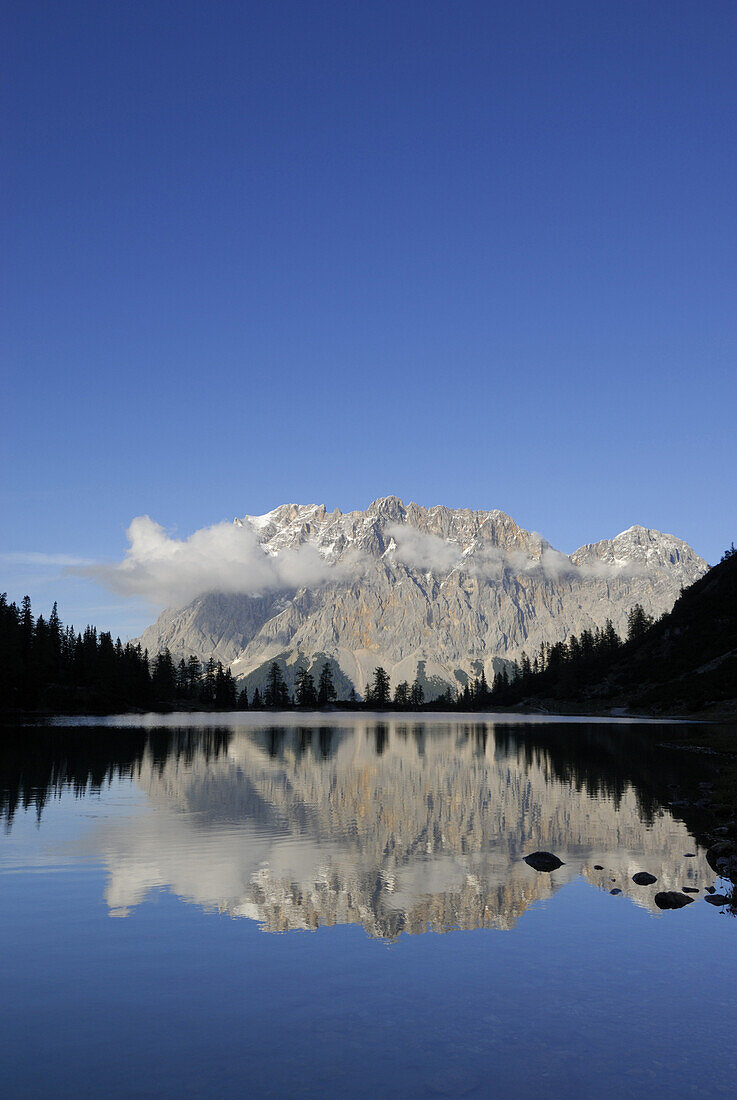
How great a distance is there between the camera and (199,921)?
2517cm

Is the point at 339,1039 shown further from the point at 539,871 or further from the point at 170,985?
the point at 539,871

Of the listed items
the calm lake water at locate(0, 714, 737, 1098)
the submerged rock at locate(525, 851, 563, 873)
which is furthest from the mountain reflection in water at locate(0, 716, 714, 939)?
the submerged rock at locate(525, 851, 563, 873)

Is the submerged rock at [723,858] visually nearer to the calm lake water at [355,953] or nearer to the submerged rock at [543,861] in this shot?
the calm lake water at [355,953]

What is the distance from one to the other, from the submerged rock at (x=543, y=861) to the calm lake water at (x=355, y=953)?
0.67 meters

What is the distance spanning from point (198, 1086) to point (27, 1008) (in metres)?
6.10

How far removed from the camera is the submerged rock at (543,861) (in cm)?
3334

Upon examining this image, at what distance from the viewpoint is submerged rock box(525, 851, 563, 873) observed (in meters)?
33.3

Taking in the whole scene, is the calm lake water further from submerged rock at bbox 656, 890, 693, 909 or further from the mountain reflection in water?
submerged rock at bbox 656, 890, 693, 909

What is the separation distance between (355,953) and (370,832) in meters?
19.4

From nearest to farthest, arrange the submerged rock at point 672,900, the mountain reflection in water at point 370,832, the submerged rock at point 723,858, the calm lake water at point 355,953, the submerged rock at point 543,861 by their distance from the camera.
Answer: the calm lake water at point 355,953 < the submerged rock at point 672,900 < the mountain reflection in water at point 370,832 < the submerged rock at point 723,858 < the submerged rock at point 543,861

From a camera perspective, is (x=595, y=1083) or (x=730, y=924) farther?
(x=730, y=924)

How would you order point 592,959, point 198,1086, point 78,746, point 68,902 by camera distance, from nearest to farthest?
point 198,1086 < point 592,959 < point 68,902 < point 78,746

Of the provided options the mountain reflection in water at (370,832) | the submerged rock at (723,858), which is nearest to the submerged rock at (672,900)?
the mountain reflection in water at (370,832)

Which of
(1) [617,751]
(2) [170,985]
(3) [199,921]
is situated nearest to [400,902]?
(3) [199,921]
